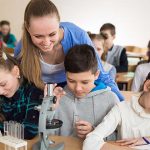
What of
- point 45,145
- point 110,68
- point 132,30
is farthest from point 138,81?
point 132,30

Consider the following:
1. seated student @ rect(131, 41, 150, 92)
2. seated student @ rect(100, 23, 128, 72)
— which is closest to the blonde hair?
seated student @ rect(131, 41, 150, 92)

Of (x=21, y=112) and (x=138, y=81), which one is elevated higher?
(x=21, y=112)

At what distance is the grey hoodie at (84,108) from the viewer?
180 cm

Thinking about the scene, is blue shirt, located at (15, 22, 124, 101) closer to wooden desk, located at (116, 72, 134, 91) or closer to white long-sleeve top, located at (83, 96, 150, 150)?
white long-sleeve top, located at (83, 96, 150, 150)

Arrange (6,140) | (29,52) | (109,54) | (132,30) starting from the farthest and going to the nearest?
1. (132,30)
2. (109,54)
3. (29,52)
4. (6,140)

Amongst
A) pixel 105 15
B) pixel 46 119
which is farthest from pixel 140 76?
pixel 105 15

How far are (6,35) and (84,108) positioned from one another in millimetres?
5669

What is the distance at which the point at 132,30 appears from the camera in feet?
24.2

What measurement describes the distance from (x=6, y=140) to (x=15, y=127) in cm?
7

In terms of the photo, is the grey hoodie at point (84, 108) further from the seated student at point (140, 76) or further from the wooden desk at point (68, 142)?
the seated student at point (140, 76)

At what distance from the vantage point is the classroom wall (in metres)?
7.27

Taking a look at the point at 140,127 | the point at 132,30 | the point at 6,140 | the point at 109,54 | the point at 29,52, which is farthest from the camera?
the point at 132,30

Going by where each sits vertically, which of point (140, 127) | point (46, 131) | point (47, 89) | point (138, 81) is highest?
point (47, 89)

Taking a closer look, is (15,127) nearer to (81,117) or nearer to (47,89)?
(47,89)
